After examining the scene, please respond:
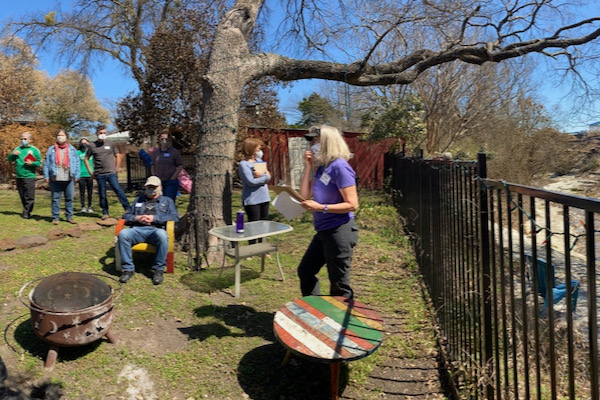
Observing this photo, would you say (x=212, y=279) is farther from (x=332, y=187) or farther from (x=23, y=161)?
(x=23, y=161)

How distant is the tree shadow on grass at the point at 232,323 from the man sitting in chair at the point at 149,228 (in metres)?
0.91

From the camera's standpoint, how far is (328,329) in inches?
117

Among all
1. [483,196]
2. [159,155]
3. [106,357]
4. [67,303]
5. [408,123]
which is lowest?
[106,357]

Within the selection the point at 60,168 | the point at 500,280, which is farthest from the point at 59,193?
the point at 500,280

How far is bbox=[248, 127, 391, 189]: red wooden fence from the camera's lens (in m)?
15.7

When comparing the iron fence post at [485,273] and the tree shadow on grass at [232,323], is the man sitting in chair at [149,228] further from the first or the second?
the iron fence post at [485,273]

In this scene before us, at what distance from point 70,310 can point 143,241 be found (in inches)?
70.0

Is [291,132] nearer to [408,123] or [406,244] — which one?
[408,123]

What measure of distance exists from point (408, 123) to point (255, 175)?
30.2ft

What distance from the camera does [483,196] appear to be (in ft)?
8.15

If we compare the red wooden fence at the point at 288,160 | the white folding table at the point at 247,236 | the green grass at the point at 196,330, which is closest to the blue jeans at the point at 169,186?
the green grass at the point at 196,330

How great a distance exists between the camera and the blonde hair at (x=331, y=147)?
3281mm

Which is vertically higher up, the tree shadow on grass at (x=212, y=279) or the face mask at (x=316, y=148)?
the face mask at (x=316, y=148)

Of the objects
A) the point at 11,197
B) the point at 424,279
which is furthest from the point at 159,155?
the point at 11,197
